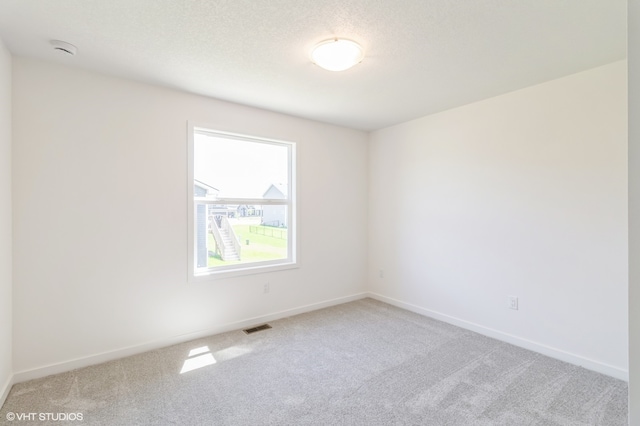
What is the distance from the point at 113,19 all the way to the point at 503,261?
12.0ft

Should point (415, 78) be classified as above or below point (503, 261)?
above

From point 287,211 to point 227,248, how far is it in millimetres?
864

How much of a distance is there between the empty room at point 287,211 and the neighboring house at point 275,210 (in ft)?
0.15

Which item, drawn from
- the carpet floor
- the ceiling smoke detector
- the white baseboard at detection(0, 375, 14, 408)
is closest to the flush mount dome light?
the ceiling smoke detector

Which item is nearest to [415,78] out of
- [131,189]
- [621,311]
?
[621,311]

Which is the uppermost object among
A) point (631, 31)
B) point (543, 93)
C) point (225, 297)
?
point (543, 93)

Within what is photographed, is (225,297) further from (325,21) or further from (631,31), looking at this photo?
(631,31)

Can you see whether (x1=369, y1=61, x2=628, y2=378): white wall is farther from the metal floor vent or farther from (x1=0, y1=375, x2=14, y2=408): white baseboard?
(x1=0, y1=375, x2=14, y2=408): white baseboard

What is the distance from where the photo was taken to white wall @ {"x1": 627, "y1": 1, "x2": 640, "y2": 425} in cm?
73

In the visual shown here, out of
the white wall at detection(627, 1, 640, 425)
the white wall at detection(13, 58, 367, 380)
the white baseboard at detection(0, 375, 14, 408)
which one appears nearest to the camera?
the white wall at detection(627, 1, 640, 425)

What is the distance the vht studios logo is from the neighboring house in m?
2.27

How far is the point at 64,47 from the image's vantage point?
208 cm

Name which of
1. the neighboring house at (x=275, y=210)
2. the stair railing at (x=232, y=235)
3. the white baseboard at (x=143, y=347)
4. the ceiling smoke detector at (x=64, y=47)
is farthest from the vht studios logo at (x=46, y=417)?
the ceiling smoke detector at (x=64, y=47)

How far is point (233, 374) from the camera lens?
2385mm
